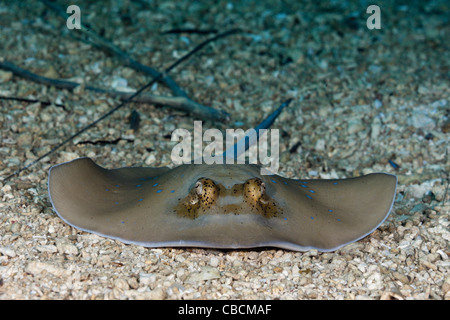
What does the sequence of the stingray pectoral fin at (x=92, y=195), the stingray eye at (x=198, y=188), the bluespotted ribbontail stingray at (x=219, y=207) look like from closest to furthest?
the bluespotted ribbontail stingray at (x=219, y=207), the stingray eye at (x=198, y=188), the stingray pectoral fin at (x=92, y=195)

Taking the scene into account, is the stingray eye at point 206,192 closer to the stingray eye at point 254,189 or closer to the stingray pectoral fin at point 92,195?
the stingray eye at point 254,189

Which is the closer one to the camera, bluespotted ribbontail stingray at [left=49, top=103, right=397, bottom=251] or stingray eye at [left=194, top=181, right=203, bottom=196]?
bluespotted ribbontail stingray at [left=49, top=103, right=397, bottom=251]

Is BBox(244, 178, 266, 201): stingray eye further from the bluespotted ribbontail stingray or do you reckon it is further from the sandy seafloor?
the sandy seafloor

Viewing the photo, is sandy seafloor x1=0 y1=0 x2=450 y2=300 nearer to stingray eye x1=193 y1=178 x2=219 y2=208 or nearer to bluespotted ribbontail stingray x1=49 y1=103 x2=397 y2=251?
bluespotted ribbontail stingray x1=49 y1=103 x2=397 y2=251

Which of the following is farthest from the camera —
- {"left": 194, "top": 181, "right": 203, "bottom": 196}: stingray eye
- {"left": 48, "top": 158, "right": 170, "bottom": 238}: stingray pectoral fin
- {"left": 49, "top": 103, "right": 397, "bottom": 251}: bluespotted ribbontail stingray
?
{"left": 48, "top": 158, "right": 170, "bottom": 238}: stingray pectoral fin

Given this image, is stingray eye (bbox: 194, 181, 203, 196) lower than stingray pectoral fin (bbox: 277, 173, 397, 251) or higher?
higher

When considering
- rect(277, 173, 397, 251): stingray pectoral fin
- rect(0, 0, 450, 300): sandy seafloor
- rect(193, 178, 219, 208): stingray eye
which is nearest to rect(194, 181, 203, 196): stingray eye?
rect(193, 178, 219, 208): stingray eye

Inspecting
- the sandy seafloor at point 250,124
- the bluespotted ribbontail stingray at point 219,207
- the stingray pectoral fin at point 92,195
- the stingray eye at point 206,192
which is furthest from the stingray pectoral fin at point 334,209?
the stingray pectoral fin at point 92,195

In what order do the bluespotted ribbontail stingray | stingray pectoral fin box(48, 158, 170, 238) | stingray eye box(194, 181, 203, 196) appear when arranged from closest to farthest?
the bluespotted ribbontail stingray, stingray eye box(194, 181, 203, 196), stingray pectoral fin box(48, 158, 170, 238)
